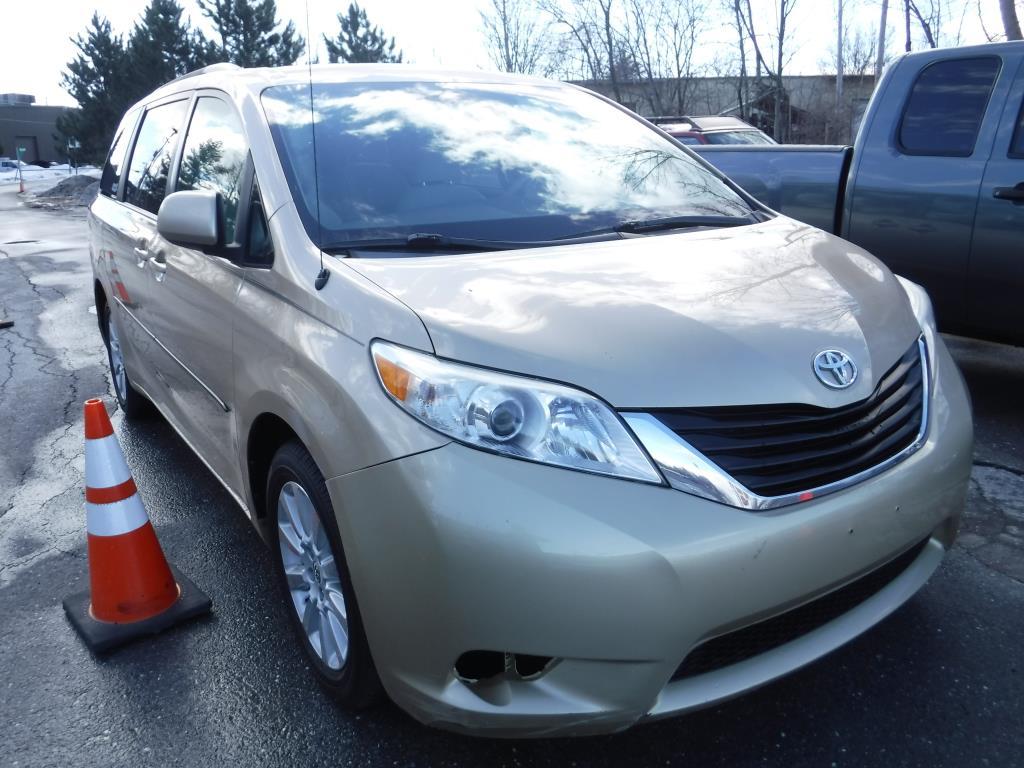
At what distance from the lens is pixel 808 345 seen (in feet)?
7.00

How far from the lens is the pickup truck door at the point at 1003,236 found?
4.31 meters

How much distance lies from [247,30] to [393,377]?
4365cm

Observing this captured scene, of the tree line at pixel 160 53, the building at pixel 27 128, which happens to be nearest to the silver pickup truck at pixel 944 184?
the tree line at pixel 160 53

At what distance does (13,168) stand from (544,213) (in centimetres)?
6862

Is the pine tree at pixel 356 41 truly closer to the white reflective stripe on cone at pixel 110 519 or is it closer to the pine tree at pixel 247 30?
the pine tree at pixel 247 30

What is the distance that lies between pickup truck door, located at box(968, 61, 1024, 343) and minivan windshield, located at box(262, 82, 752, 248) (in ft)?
5.89

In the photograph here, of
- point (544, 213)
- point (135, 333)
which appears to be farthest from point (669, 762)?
point (135, 333)

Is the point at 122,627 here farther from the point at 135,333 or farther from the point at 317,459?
the point at 135,333

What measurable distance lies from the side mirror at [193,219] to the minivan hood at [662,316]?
0.55m

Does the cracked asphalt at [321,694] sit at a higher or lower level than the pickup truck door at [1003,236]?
lower

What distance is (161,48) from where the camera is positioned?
38219 millimetres

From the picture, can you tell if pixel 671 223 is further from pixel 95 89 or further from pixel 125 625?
pixel 95 89

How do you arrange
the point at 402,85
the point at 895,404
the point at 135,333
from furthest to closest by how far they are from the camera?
the point at 135,333 < the point at 402,85 < the point at 895,404

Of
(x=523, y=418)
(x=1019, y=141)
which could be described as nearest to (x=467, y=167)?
(x=523, y=418)
